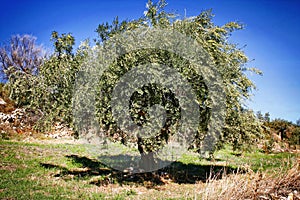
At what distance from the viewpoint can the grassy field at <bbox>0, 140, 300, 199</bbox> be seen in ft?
22.4

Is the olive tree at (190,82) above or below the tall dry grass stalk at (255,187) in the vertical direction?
above

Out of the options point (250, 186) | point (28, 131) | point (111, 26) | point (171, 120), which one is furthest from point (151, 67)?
point (28, 131)

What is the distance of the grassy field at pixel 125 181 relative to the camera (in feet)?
22.4

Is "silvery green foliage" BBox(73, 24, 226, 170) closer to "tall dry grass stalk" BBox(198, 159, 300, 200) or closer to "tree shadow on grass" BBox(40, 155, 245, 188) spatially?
"tree shadow on grass" BBox(40, 155, 245, 188)

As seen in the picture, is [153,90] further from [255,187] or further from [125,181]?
[255,187]

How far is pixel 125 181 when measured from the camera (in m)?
11.2

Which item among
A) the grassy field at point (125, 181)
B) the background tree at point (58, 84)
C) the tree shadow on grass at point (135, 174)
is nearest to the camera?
the grassy field at point (125, 181)

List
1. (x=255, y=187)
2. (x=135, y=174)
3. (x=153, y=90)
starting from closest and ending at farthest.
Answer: (x=255, y=187)
(x=153, y=90)
(x=135, y=174)

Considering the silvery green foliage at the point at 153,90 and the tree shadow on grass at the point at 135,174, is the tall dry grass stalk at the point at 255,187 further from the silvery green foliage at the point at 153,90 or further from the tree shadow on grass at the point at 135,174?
the silvery green foliage at the point at 153,90

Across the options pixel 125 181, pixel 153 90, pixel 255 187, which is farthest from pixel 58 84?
pixel 255 187

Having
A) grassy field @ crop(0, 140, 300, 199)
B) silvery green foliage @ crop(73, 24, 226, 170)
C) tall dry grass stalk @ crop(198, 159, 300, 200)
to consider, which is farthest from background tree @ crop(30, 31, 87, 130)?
tall dry grass stalk @ crop(198, 159, 300, 200)

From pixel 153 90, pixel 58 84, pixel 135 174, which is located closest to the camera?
pixel 153 90

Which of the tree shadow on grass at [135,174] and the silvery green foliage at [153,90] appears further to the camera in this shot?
the tree shadow on grass at [135,174]

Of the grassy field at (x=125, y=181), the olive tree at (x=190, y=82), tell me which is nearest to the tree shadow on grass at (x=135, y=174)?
the grassy field at (x=125, y=181)
